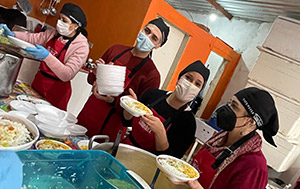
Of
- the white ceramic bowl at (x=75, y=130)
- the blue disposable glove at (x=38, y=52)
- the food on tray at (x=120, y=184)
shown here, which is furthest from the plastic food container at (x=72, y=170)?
the blue disposable glove at (x=38, y=52)

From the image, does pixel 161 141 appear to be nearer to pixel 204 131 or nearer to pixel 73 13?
pixel 73 13

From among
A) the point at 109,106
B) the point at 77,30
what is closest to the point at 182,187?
the point at 109,106

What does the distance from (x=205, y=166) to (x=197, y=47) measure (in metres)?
3.19

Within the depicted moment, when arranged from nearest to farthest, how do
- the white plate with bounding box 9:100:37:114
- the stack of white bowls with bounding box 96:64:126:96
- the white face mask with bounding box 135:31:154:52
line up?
the white plate with bounding box 9:100:37:114, the stack of white bowls with bounding box 96:64:126:96, the white face mask with bounding box 135:31:154:52

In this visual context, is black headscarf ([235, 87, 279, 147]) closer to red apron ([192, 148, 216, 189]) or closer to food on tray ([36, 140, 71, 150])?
red apron ([192, 148, 216, 189])

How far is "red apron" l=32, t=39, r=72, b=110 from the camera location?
212 centimetres

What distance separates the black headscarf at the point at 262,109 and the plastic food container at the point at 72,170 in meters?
1.00

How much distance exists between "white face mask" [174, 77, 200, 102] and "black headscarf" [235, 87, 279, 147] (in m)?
0.34

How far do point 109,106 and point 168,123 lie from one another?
0.61 metres

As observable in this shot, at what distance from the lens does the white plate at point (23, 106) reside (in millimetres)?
1393

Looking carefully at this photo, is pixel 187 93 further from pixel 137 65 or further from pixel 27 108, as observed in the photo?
pixel 27 108

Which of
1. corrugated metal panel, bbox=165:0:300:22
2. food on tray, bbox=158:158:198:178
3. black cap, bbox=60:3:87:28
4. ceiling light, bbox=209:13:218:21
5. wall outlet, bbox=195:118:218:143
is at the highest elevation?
corrugated metal panel, bbox=165:0:300:22

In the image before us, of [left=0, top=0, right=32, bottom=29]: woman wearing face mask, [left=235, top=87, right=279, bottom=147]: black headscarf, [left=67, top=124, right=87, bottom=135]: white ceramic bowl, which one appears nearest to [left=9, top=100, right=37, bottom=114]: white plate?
[left=67, top=124, right=87, bottom=135]: white ceramic bowl

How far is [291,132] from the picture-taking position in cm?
420
